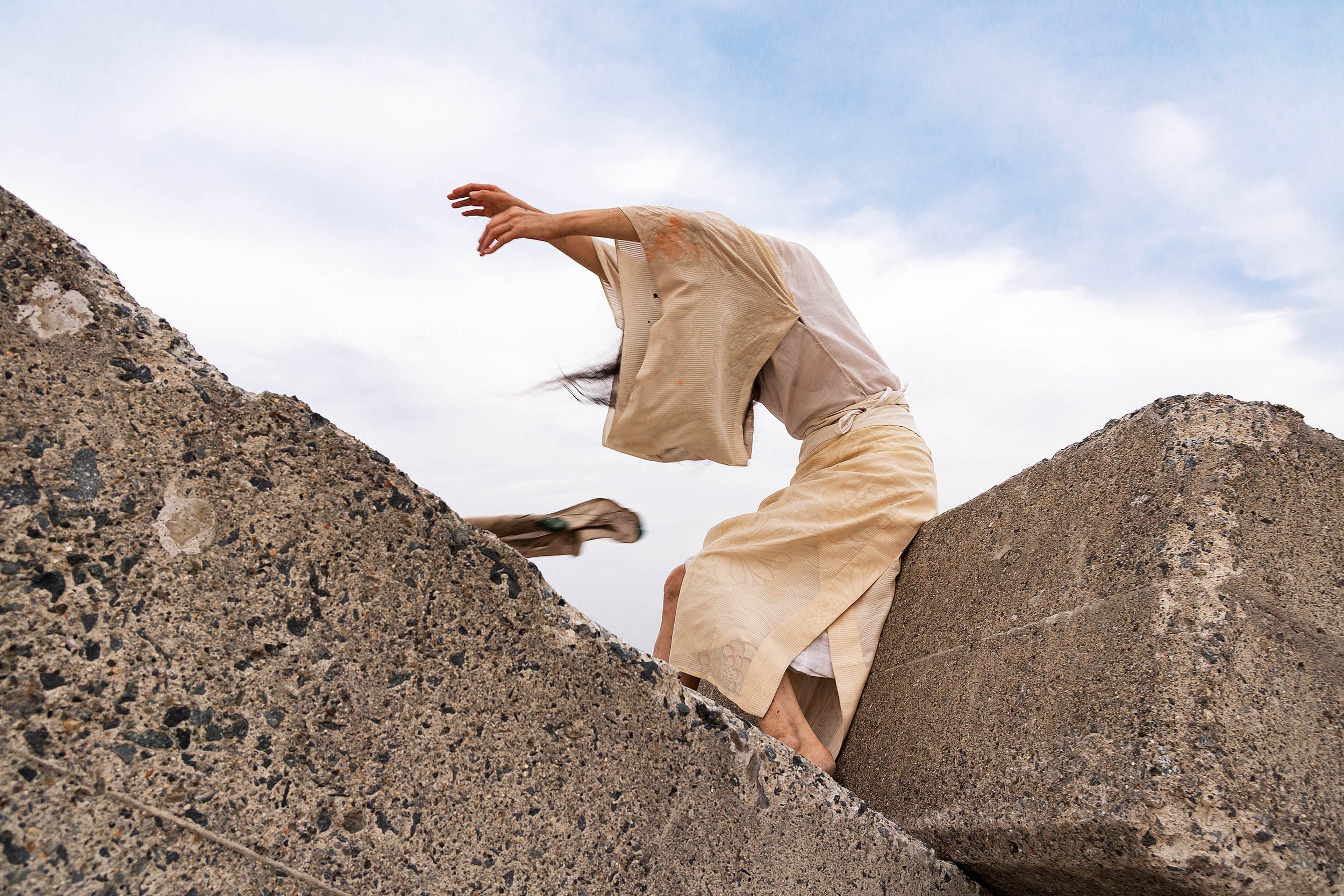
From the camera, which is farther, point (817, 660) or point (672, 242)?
point (672, 242)

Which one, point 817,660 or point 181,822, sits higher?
point 817,660

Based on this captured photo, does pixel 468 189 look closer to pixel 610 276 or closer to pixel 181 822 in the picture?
pixel 610 276

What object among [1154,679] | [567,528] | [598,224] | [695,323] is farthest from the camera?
[695,323]

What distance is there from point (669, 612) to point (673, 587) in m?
0.07

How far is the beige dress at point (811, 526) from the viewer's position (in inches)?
75.4

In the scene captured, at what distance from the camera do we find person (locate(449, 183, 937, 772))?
1.92 metres

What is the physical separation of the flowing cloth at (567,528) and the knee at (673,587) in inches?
17.7

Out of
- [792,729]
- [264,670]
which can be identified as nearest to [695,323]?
[792,729]

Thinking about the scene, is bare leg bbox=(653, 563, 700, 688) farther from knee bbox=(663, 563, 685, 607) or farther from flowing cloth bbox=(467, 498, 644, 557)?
flowing cloth bbox=(467, 498, 644, 557)

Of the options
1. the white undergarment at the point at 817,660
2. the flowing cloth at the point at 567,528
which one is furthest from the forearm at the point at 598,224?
the white undergarment at the point at 817,660

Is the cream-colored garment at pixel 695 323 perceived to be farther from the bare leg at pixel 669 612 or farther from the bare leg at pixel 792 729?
the bare leg at pixel 792 729

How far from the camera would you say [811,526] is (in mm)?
1984

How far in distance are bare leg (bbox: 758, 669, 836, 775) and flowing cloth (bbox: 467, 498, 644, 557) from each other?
1.50ft

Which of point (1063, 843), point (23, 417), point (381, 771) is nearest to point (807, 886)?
point (1063, 843)
